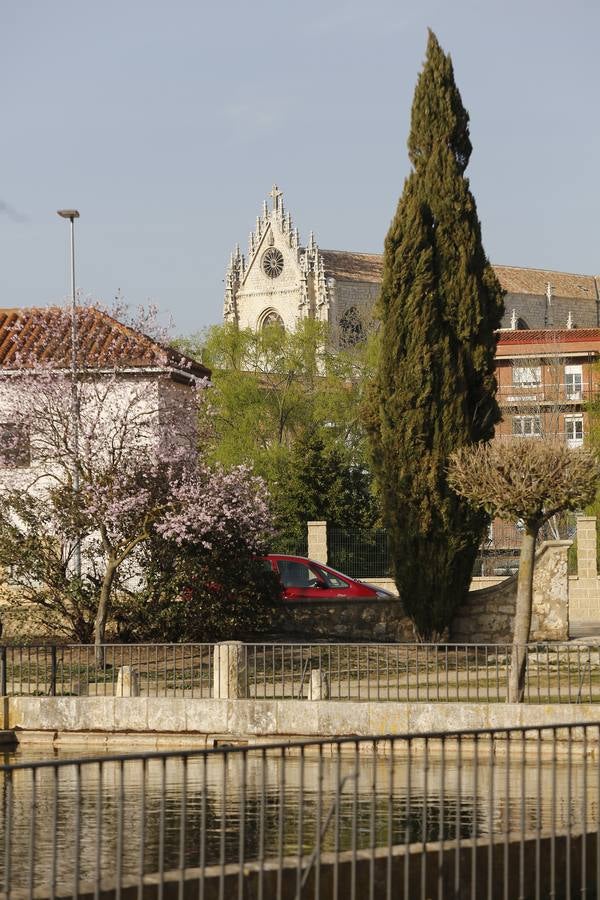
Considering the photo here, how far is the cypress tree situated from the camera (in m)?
25.2

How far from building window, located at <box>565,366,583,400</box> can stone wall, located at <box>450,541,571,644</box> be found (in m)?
52.8

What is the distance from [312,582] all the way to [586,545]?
33.2 ft

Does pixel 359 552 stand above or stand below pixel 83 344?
below

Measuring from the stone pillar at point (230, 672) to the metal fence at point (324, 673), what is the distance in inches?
0.7

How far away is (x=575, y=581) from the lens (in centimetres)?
3731

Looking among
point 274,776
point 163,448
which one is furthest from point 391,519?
point 274,776

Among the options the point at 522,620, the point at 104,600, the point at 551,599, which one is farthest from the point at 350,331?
the point at 522,620

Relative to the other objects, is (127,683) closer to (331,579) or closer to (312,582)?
(312,582)

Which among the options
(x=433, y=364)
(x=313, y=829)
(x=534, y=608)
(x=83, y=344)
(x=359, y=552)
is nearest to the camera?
(x=313, y=829)

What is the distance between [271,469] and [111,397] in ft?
93.6

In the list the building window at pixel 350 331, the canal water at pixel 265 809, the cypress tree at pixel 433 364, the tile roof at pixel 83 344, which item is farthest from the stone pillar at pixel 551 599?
the building window at pixel 350 331

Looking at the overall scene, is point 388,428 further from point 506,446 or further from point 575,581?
point 575,581

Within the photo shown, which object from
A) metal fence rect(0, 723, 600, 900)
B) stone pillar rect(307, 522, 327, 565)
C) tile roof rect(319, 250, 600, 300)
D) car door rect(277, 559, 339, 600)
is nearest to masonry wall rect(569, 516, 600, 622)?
stone pillar rect(307, 522, 327, 565)

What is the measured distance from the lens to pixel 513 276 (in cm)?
11112
